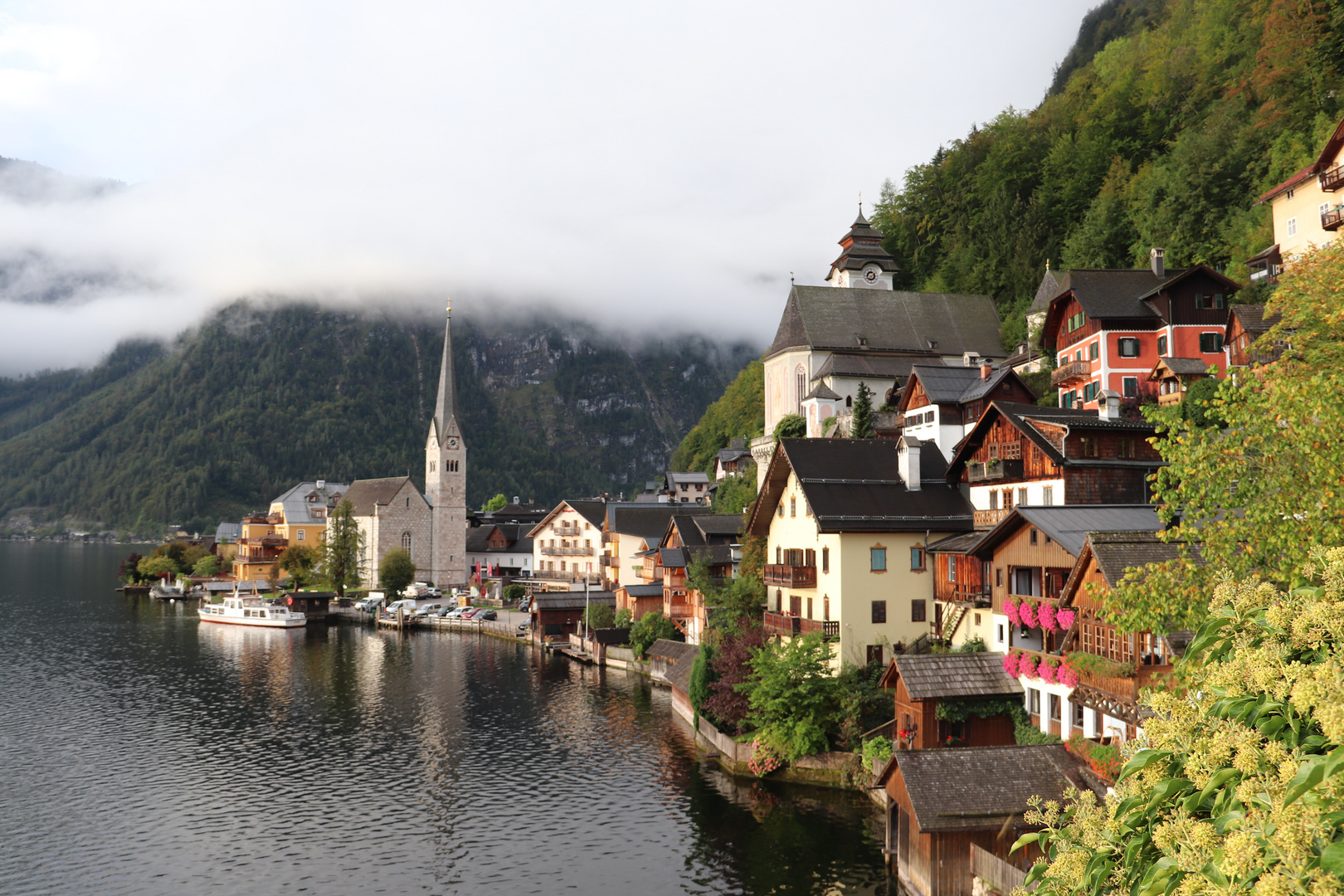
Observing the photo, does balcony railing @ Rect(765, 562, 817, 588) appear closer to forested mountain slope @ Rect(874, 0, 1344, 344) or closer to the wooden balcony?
the wooden balcony

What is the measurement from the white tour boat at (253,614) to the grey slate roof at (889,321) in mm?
64285

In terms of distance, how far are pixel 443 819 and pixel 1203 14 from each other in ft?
363

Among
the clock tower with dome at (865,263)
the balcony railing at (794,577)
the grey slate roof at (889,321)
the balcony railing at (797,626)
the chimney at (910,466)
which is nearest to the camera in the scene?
the balcony railing at (797,626)

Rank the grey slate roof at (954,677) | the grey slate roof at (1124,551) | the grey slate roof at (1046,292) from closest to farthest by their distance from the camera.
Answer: the grey slate roof at (1124,551) < the grey slate roof at (954,677) < the grey slate roof at (1046,292)

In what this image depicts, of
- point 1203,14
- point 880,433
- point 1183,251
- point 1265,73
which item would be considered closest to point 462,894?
point 880,433

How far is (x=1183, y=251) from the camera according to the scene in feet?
255

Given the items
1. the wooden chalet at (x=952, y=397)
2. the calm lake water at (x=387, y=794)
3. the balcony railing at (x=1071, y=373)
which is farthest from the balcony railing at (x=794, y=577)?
the balcony railing at (x=1071, y=373)

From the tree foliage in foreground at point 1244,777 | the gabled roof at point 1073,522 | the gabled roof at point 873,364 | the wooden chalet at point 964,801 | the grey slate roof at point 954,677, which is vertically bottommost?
the wooden chalet at point 964,801

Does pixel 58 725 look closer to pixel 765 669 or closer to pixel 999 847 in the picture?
pixel 765 669

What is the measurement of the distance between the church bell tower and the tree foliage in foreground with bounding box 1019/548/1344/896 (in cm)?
14155

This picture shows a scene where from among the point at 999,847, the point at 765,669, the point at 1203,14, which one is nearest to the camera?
the point at 999,847

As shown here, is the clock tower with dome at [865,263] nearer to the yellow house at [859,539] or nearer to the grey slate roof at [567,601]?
the grey slate roof at [567,601]

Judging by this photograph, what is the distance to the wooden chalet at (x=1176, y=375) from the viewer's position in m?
56.5

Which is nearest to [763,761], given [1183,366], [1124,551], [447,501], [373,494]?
[1124,551]
